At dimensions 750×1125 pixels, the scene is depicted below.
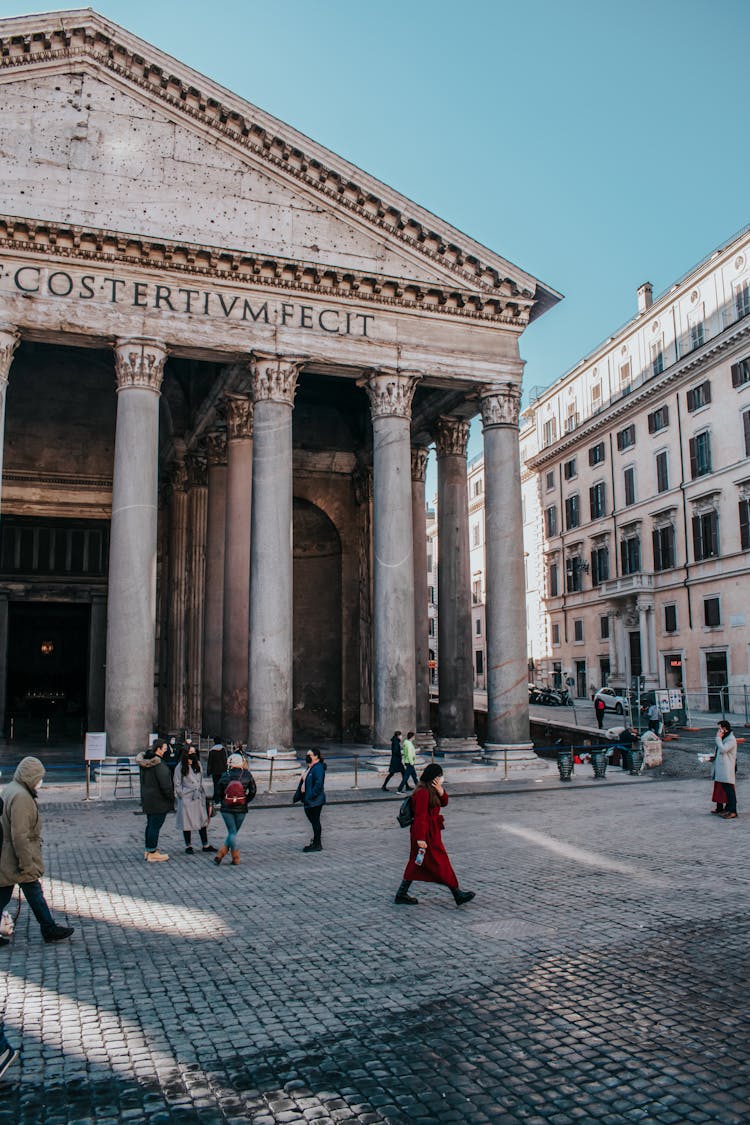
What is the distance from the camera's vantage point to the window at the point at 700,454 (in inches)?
1630

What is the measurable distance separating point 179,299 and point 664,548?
3288 centimetres

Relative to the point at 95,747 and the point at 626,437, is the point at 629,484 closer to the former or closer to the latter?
the point at 626,437

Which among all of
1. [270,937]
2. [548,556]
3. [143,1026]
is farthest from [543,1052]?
[548,556]

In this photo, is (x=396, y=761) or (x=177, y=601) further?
(x=177, y=601)

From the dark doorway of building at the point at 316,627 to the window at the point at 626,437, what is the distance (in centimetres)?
2467

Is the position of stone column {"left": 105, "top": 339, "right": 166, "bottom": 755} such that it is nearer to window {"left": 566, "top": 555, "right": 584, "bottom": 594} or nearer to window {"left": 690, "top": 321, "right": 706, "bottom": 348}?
window {"left": 690, "top": 321, "right": 706, "bottom": 348}

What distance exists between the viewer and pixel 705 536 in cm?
4156

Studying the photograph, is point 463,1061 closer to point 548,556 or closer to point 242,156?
point 242,156

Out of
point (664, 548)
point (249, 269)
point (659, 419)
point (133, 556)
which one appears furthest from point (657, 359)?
point (133, 556)

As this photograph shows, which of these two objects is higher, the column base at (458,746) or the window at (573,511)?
the window at (573,511)

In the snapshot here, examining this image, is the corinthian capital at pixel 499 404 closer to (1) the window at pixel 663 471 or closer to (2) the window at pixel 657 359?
(1) the window at pixel 663 471

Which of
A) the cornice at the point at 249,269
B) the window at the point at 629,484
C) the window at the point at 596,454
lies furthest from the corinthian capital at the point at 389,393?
the window at the point at 596,454

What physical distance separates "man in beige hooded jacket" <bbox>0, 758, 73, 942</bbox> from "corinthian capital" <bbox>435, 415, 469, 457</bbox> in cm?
1994

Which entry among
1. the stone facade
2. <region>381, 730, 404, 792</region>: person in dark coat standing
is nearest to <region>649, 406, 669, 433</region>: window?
the stone facade
